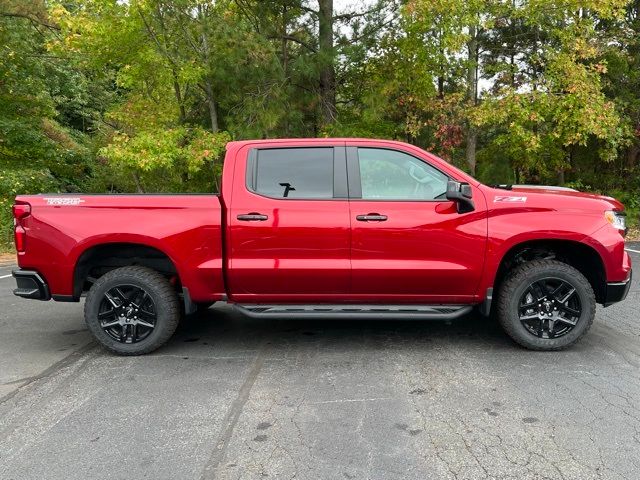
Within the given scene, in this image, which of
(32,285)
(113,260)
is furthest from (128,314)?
(32,285)

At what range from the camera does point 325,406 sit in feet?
11.3

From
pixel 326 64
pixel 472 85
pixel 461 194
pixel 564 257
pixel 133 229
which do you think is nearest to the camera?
pixel 461 194

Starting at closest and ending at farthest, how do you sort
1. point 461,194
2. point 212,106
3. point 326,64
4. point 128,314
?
point 461,194
point 128,314
point 326,64
point 212,106

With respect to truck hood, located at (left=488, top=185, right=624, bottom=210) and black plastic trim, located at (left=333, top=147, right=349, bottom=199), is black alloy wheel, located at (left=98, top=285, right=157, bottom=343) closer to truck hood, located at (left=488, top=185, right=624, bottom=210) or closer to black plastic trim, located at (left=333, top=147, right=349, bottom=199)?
black plastic trim, located at (left=333, top=147, right=349, bottom=199)

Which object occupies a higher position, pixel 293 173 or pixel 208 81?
pixel 208 81

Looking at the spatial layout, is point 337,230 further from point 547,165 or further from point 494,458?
point 547,165

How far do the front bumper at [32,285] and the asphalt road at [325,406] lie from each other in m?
0.58

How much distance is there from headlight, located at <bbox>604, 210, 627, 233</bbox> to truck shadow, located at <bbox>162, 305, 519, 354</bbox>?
1.37 metres

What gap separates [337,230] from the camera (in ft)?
14.1

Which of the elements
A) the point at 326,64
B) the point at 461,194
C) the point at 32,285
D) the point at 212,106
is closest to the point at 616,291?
the point at 461,194

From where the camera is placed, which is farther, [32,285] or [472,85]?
[472,85]

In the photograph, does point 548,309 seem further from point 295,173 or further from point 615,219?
point 295,173

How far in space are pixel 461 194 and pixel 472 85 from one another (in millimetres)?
11201

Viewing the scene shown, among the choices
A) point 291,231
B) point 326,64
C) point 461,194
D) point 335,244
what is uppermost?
point 326,64
